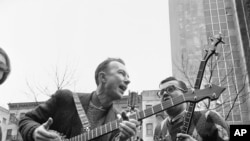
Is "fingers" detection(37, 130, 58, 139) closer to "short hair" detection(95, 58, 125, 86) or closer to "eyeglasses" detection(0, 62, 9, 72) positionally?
"eyeglasses" detection(0, 62, 9, 72)

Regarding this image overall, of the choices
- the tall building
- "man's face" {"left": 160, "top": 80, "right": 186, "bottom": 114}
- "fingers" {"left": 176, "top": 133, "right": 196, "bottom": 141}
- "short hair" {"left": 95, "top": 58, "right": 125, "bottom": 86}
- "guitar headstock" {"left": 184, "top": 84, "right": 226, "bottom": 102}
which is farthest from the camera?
the tall building

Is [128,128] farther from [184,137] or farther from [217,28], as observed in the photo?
[217,28]

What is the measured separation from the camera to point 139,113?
278 cm

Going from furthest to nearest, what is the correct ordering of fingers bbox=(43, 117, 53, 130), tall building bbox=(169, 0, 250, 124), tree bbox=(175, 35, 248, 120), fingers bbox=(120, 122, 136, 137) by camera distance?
tall building bbox=(169, 0, 250, 124), tree bbox=(175, 35, 248, 120), fingers bbox=(43, 117, 53, 130), fingers bbox=(120, 122, 136, 137)

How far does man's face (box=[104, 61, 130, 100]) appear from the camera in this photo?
3.19 metres

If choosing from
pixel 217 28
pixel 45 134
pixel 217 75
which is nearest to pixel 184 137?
pixel 45 134

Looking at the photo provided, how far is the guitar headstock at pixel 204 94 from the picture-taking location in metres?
2.72

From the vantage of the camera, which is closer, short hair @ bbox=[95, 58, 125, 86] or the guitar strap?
the guitar strap

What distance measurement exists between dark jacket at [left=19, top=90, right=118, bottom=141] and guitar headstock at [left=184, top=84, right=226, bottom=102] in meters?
0.96

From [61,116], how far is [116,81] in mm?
827

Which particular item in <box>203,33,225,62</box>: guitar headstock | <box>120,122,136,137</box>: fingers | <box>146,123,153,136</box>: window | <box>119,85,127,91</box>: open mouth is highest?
<box>203,33,225,62</box>: guitar headstock

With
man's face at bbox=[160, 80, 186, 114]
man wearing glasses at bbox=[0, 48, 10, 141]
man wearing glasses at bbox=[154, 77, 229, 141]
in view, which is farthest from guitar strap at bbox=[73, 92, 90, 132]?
man's face at bbox=[160, 80, 186, 114]

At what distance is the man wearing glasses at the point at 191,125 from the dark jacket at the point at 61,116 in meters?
1.16

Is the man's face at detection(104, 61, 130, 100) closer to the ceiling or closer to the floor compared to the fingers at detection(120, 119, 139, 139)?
closer to the ceiling
